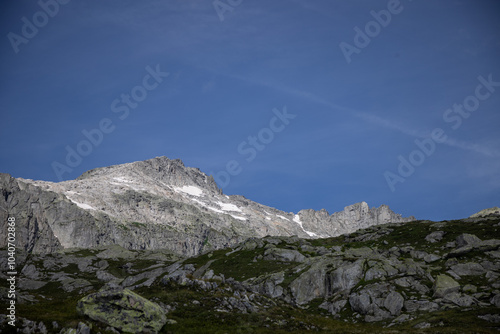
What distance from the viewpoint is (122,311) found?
118ft

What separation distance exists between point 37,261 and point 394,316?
156897 mm

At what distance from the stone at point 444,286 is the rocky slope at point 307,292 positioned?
0.57 ft

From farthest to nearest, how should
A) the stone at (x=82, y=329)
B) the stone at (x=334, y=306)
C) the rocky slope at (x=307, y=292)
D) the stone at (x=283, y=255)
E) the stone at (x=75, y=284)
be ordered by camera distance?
the stone at (x=75, y=284), the stone at (x=283, y=255), the stone at (x=334, y=306), the rocky slope at (x=307, y=292), the stone at (x=82, y=329)

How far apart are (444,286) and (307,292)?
86.2ft

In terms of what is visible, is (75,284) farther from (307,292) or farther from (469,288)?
(469,288)

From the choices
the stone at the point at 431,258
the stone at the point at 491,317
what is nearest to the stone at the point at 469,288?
the stone at the point at 491,317

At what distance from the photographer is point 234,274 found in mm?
106625

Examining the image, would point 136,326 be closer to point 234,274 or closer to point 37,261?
point 234,274

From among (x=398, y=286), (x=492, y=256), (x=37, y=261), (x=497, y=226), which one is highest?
(x=497, y=226)

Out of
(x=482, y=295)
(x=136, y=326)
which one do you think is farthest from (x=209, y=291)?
(x=482, y=295)

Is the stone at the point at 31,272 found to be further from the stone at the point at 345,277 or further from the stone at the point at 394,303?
the stone at the point at 394,303

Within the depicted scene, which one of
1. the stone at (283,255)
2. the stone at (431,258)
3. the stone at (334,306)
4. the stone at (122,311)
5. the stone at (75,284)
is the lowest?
the stone at (75,284)

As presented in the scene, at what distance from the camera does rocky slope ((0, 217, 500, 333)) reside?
122ft

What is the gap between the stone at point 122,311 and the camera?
116 feet
